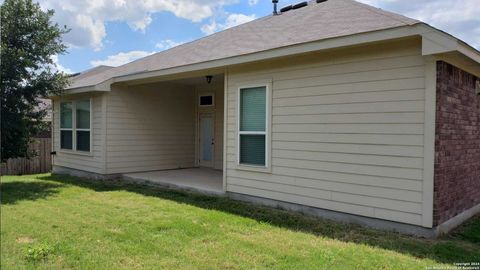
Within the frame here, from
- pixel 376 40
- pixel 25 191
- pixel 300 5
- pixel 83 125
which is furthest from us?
pixel 83 125

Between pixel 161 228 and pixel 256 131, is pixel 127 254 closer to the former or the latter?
pixel 161 228

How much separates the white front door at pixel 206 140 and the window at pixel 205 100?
1.13 feet

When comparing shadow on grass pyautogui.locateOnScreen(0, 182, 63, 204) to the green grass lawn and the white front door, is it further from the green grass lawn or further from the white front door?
the white front door

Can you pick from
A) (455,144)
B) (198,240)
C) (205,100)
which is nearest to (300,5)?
(205,100)

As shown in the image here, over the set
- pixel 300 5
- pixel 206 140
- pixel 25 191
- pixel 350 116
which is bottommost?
pixel 25 191

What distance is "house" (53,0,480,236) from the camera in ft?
15.9

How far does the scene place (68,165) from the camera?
11.5m

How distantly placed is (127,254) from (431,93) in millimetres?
4168

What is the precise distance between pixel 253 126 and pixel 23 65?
214 inches

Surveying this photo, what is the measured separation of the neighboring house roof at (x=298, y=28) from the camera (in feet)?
19.0

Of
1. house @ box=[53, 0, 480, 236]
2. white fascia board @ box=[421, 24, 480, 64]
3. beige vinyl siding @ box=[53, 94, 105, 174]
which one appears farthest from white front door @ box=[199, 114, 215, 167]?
white fascia board @ box=[421, 24, 480, 64]

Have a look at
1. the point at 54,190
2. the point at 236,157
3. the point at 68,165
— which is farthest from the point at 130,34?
the point at 236,157

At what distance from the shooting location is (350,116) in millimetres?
5559

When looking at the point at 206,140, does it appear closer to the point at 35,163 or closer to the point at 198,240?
the point at 35,163
